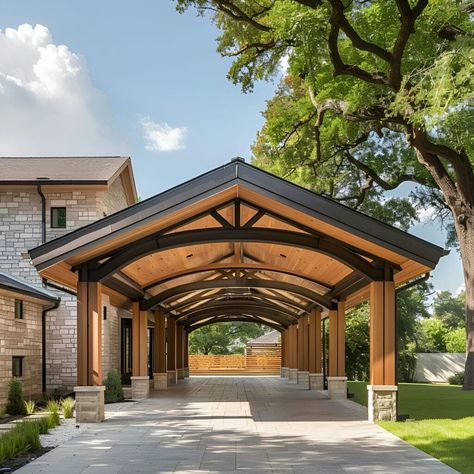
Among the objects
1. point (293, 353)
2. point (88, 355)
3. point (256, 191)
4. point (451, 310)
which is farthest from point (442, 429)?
point (451, 310)

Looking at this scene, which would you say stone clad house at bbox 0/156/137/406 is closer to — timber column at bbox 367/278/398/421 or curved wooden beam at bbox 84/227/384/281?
curved wooden beam at bbox 84/227/384/281

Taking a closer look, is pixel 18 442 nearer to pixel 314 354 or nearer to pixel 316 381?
pixel 314 354

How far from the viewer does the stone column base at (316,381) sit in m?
23.7

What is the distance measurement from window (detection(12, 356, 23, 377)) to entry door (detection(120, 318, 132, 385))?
21.6ft

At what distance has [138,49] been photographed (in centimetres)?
4538

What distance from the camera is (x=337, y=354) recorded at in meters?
18.6

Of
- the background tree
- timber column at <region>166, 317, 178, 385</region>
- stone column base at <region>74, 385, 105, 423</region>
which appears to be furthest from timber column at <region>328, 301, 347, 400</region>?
timber column at <region>166, 317, 178, 385</region>

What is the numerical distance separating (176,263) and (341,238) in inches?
196

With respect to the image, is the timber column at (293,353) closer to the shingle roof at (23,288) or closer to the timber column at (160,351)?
the timber column at (160,351)

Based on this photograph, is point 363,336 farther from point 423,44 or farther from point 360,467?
point 360,467

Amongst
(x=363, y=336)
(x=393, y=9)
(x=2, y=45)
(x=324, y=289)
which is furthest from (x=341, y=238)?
(x=2, y=45)

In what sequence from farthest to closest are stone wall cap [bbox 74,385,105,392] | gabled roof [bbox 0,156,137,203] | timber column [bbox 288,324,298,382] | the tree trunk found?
timber column [bbox 288,324,298,382] < the tree trunk < gabled roof [bbox 0,156,137,203] < stone wall cap [bbox 74,385,105,392]

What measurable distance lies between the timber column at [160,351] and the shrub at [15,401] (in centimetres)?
808

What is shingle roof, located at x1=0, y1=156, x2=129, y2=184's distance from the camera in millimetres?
21719
